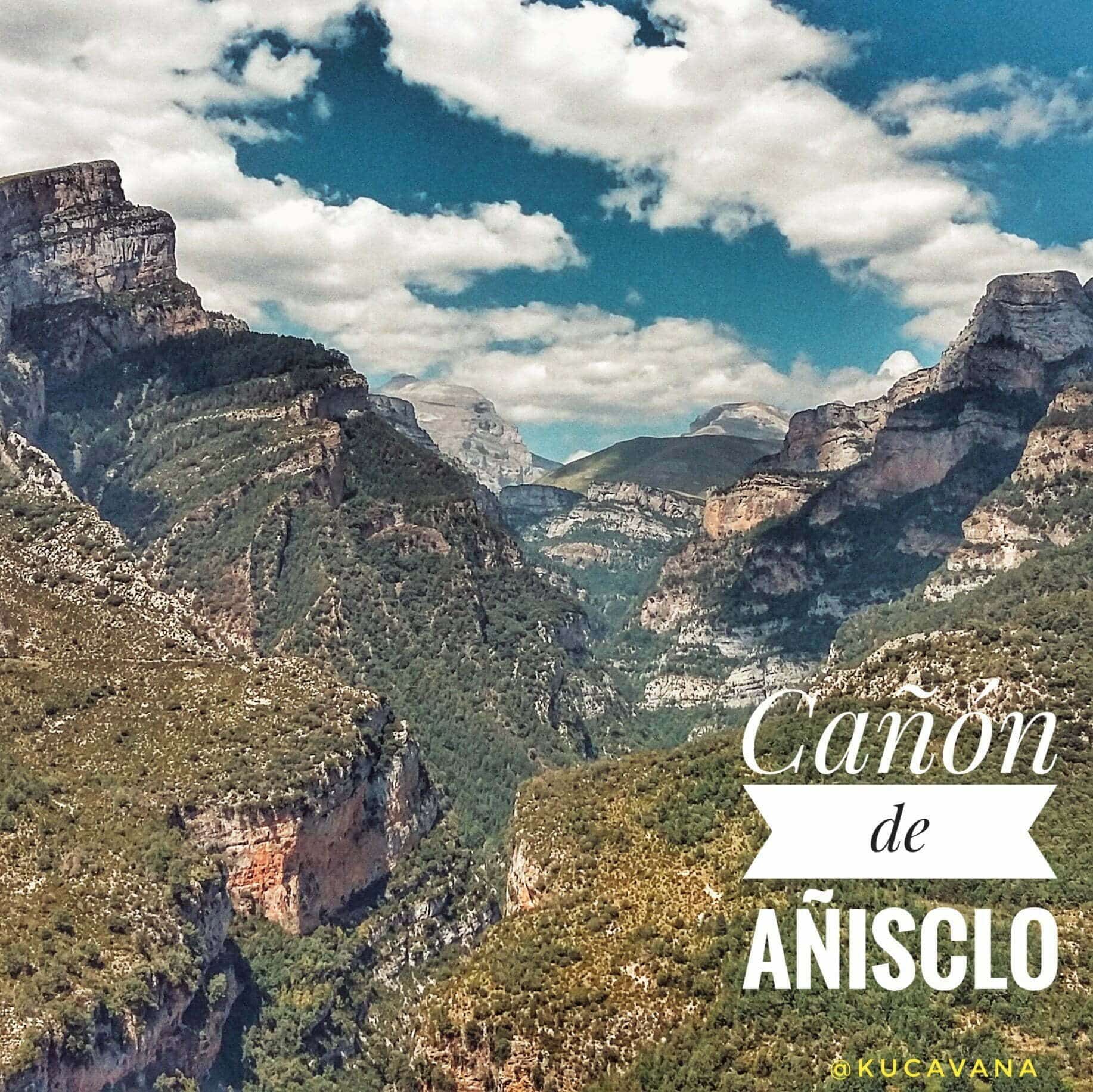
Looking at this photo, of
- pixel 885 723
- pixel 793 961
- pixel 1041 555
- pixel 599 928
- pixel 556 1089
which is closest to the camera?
pixel 556 1089

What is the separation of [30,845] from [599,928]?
45529mm

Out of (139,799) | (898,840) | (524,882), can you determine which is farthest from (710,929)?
(139,799)

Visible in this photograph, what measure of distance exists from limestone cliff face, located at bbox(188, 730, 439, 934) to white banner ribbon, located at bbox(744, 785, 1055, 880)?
5413 cm

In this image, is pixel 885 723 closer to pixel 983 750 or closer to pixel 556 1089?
pixel 983 750

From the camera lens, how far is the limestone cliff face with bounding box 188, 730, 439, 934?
10538 cm

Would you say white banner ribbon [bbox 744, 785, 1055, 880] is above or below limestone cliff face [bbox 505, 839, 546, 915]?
above

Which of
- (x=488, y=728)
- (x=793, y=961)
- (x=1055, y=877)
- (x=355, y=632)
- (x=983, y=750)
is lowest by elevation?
(x=793, y=961)

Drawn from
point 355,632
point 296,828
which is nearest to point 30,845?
point 296,828

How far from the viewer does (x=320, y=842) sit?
375 ft

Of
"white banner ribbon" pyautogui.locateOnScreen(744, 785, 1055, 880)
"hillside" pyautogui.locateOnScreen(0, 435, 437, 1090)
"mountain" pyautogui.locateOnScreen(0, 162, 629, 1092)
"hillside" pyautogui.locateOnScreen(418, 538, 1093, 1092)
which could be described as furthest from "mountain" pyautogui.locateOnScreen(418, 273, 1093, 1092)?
"mountain" pyautogui.locateOnScreen(0, 162, 629, 1092)

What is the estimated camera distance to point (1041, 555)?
185375mm

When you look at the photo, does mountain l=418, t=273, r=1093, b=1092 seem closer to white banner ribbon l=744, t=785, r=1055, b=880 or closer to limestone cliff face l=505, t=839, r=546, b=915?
limestone cliff face l=505, t=839, r=546, b=915

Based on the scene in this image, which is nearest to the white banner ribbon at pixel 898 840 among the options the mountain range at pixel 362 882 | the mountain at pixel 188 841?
the mountain range at pixel 362 882

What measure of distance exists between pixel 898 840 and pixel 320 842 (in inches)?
2571
